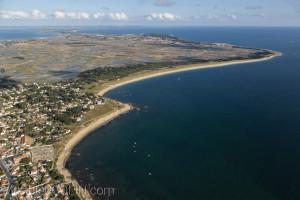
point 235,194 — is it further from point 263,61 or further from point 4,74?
point 263,61

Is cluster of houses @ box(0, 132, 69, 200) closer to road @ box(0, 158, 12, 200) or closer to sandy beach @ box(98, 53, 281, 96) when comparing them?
road @ box(0, 158, 12, 200)

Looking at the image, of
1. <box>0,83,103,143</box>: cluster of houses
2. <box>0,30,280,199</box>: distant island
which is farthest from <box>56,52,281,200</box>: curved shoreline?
<box>0,83,103,143</box>: cluster of houses

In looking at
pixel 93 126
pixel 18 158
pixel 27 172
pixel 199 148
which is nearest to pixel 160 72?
pixel 93 126

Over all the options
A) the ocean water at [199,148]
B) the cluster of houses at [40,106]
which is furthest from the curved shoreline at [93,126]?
the cluster of houses at [40,106]

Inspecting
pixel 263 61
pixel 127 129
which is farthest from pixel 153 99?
pixel 263 61

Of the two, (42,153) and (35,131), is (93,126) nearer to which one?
(35,131)
